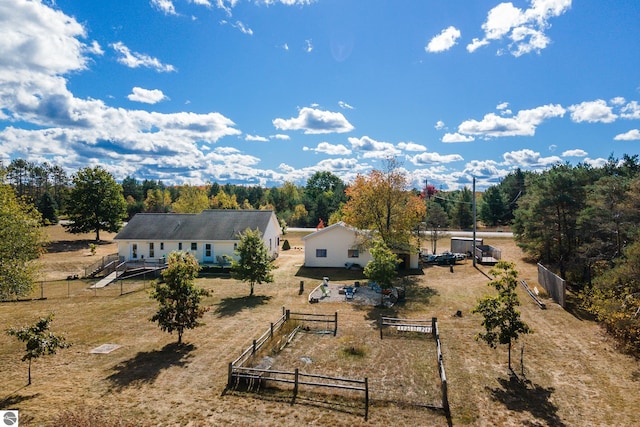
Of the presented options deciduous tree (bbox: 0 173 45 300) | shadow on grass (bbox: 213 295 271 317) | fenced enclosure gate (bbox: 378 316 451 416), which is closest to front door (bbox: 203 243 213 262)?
shadow on grass (bbox: 213 295 271 317)

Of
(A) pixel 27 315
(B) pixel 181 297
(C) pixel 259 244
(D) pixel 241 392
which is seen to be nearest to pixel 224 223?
(C) pixel 259 244

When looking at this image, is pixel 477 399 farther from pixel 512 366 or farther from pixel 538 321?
pixel 538 321

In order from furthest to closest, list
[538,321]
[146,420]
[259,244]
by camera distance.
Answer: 1. [259,244]
2. [538,321]
3. [146,420]

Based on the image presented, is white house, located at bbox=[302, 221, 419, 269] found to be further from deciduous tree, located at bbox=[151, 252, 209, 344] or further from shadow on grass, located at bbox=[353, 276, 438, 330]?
deciduous tree, located at bbox=[151, 252, 209, 344]

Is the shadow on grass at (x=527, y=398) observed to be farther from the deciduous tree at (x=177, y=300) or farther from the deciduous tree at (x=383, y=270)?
the deciduous tree at (x=177, y=300)

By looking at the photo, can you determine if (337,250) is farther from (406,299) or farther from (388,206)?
(406,299)

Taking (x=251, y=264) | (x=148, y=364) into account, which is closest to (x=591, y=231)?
(x=251, y=264)
